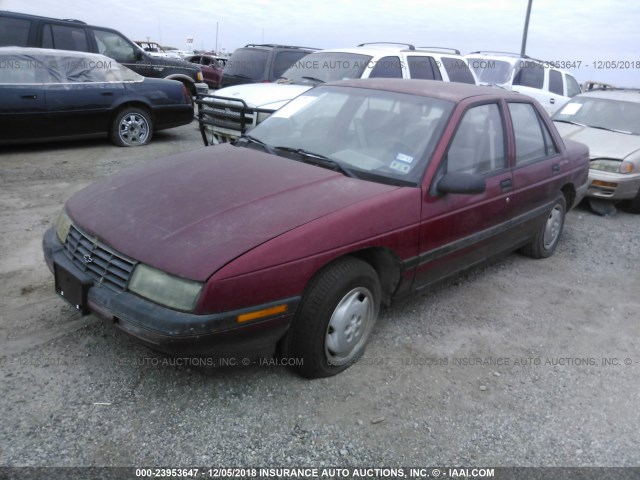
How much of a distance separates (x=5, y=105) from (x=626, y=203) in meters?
8.20

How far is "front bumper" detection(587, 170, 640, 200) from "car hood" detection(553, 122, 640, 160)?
0.80 ft

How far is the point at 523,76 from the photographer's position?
465 inches

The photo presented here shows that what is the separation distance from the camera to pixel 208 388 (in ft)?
9.55

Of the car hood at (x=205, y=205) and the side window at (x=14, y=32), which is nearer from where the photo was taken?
the car hood at (x=205, y=205)

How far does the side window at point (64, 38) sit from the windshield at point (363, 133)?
21.9 feet

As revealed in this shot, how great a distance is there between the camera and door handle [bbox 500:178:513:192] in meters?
3.96

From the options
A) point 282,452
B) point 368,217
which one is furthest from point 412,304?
point 282,452

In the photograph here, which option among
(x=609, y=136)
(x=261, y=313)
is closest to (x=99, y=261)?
(x=261, y=313)

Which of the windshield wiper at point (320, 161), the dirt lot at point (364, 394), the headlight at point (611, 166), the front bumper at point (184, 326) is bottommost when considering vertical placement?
the dirt lot at point (364, 394)

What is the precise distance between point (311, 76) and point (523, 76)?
5883 mm

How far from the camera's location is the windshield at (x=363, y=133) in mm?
3400

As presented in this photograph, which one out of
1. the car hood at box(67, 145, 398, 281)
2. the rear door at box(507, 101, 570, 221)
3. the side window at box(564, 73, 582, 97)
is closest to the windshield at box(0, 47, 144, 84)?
the car hood at box(67, 145, 398, 281)

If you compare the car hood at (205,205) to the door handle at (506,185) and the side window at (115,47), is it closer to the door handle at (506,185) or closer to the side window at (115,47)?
the door handle at (506,185)

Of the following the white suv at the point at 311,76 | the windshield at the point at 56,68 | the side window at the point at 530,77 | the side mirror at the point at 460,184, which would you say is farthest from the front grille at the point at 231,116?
the side window at the point at 530,77
